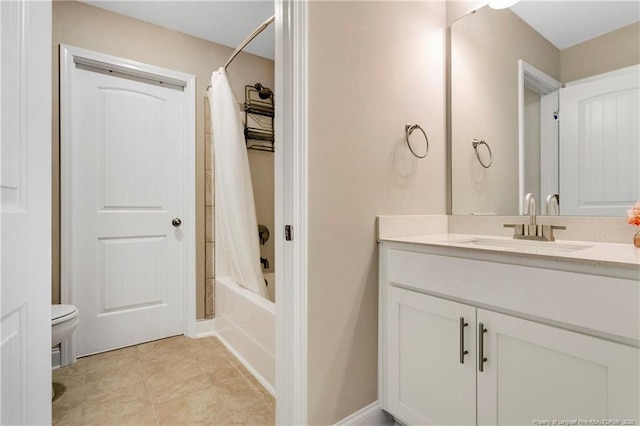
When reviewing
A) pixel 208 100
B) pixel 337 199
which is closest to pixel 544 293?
pixel 337 199

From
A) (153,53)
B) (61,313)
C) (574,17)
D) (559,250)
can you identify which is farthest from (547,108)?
(61,313)

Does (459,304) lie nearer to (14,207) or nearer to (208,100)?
(14,207)

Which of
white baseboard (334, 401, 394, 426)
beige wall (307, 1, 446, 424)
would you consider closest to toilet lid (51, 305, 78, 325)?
beige wall (307, 1, 446, 424)

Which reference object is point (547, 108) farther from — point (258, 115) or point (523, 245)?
point (258, 115)

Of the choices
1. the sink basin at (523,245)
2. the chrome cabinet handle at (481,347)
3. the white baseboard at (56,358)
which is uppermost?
the sink basin at (523,245)

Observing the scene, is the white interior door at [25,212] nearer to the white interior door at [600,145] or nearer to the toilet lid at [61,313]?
the toilet lid at [61,313]

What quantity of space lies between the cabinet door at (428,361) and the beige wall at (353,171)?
105 millimetres

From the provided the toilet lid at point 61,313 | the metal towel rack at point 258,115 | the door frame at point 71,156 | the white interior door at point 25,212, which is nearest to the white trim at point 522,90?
the white interior door at point 25,212

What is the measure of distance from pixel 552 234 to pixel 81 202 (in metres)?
2.77

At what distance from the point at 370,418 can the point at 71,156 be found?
7.75ft

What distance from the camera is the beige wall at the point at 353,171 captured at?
1.25 m

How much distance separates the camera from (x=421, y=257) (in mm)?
1271

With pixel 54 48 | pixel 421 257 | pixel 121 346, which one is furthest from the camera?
pixel 121 346

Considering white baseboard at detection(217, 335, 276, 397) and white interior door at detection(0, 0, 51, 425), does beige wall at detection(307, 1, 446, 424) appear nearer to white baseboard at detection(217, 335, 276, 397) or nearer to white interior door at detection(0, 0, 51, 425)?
white baseboard at detection(217, 335, 276, 397)
